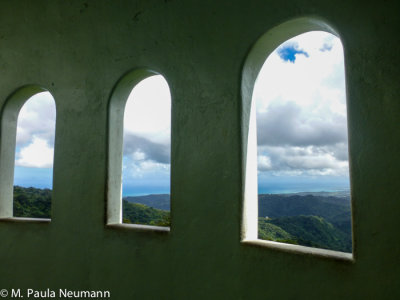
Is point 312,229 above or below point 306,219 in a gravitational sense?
below

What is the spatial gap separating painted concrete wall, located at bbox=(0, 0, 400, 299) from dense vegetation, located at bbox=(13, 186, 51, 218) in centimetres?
167

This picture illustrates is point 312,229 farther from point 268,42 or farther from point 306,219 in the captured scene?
point 268,42

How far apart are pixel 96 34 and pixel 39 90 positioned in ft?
A: 4.59

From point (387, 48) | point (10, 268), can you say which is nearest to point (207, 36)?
point (387, 48)

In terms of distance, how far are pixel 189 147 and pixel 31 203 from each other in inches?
190

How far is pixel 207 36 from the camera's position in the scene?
11.2ft

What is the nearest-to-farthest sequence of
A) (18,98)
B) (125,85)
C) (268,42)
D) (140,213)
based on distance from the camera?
1. (268,42)
2. (125,85)
3. (18,98)
4. (140,213)

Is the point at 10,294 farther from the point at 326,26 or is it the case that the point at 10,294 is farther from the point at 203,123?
the point at 326,26

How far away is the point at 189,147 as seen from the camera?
3.42m

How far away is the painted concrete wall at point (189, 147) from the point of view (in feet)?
7.64

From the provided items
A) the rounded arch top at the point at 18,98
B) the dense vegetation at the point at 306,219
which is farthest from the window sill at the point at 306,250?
the rounded arch top at the point at 18,98

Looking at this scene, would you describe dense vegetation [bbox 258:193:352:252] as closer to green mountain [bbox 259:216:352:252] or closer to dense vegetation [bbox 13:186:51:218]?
green mountain [bbox 259:216:352:252]

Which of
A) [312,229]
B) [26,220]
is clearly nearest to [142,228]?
[26,220]

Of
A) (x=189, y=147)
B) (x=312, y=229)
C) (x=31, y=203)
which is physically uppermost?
(x=189, y=147)
